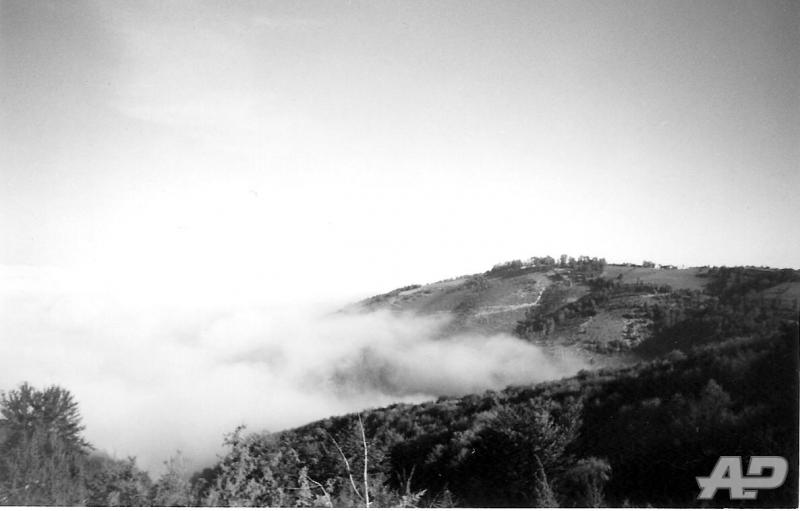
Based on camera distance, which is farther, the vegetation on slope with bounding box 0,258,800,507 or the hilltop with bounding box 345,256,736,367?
the hilltop with bounding box 345,256,736,367

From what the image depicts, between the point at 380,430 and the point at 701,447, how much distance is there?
5.72 meters

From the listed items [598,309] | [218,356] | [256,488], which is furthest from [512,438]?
[218,356]

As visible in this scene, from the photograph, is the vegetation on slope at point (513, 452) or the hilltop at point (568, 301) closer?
the vegetation on slope at point (513, 452)

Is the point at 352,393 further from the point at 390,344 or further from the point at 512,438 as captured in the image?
the point at 512,438

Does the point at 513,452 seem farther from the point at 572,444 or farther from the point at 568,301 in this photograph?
the point at 568,301

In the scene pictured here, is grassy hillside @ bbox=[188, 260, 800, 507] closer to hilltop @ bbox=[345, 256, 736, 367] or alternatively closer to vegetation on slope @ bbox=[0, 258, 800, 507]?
vegetation on slope @ bbox=[0, 258, 800, 507]

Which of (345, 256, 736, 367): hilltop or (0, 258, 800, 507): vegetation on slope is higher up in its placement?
(345, 256, 736, 367): hilltop

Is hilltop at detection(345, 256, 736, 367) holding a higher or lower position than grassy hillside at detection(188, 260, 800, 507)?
higher

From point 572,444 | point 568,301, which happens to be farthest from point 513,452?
point 568,301

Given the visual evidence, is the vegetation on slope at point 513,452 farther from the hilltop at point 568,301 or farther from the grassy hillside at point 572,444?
the hilltop at point 568,301

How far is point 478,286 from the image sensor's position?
30.5 meters

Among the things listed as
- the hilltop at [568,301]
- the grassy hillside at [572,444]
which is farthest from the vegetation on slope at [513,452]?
the hilltop at [568,301]

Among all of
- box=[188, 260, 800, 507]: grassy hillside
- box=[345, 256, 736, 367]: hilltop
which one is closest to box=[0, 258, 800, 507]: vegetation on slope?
box=[188, 260, 800, 507]: grassy hillside

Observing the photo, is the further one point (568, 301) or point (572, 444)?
point (568, 301)
